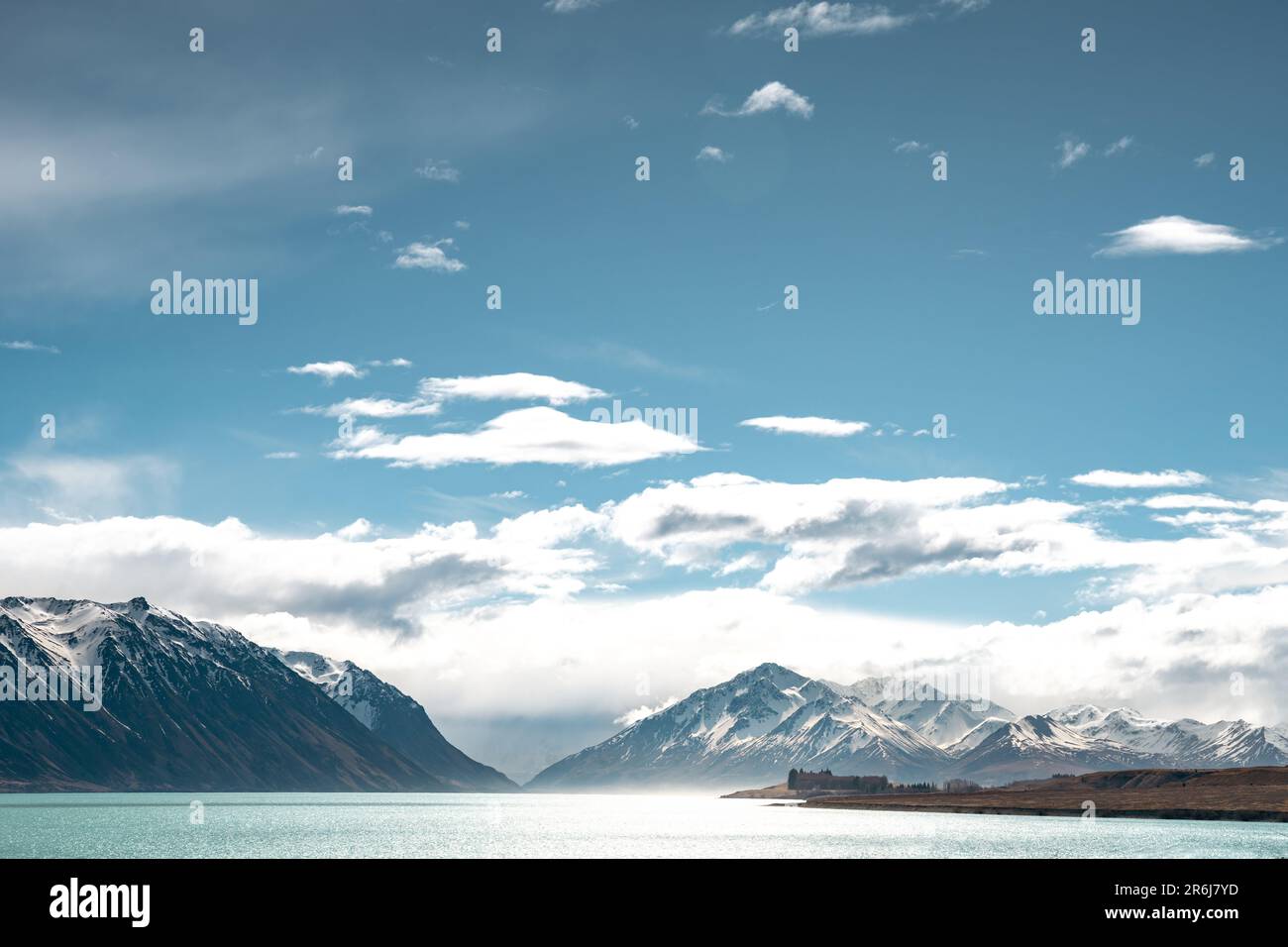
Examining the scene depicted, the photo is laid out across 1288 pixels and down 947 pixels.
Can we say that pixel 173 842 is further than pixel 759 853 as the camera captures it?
Yes

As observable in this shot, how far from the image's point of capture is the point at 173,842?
186 m
